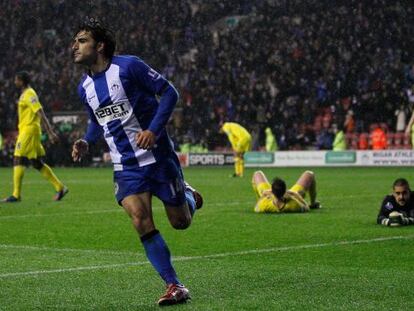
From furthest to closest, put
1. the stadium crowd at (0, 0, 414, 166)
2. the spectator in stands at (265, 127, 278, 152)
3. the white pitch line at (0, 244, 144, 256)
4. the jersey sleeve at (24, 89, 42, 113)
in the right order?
the spectator in stands at (265, 127, 278, 152) → the stadium crowd at (0, 0, 414, 166) → the jersey sleeve at (24, 89, 42, 113) → the white pitch line at (0, 244, 144, 256)

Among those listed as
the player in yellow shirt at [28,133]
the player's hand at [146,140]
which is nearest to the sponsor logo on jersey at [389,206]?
the player's hand at [146,140]

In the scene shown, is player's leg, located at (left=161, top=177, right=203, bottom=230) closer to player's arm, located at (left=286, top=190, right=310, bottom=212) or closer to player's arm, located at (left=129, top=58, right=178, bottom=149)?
player's arm, located at (left=129, top=58, right=178, bottom=149)

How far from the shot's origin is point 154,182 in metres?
6.84

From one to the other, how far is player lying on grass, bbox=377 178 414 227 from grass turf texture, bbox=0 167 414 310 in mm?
210

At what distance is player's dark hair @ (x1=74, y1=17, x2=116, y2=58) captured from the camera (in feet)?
22.4

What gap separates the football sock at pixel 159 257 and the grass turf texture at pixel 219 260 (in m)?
0.22

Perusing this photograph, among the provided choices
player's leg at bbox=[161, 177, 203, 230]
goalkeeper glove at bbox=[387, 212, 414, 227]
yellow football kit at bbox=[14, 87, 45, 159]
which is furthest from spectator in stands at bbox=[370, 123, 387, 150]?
player's leg at bbox=[161, 177, 203, 230]

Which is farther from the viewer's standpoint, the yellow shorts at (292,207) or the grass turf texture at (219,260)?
the yellow shorts at (292,207)

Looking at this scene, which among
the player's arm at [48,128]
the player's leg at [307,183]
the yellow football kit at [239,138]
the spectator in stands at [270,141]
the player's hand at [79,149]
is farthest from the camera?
the spectator in stands at [270,141]

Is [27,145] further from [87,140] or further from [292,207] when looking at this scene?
[87,140]

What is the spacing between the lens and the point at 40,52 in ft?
158

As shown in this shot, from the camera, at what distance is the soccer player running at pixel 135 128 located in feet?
22.1

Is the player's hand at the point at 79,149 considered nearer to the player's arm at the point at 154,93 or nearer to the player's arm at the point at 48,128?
the player's arm at the point at 154,93

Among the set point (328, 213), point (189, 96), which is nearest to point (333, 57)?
point (189, 96)
